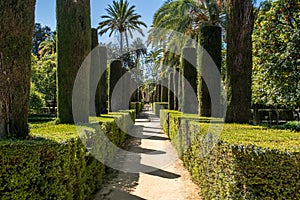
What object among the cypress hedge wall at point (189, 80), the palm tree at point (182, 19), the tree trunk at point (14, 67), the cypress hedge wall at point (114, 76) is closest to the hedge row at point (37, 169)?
the tree trunk at point (14, 67)

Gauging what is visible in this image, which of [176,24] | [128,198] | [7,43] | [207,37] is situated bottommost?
[128,198]

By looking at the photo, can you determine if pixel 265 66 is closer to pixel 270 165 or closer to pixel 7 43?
pixel 270 165

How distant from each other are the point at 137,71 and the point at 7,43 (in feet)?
161

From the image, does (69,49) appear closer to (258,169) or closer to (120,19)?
(258,169)

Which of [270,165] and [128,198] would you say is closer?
[270,165]

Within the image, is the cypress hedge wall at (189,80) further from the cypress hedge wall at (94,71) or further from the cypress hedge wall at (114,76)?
the cypress hedge wall at (114,76)

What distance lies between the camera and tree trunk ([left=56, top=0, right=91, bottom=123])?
7.13 m

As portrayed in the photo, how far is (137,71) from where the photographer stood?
2078 inches

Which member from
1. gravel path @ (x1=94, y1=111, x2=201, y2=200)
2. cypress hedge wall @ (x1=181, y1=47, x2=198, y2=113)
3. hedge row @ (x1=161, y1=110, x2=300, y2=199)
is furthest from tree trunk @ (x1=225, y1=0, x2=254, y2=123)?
cypress hedge wall @ (x1=181, y1=47, x2=198, y2=113)

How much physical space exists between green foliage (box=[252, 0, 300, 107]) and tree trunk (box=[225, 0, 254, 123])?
104 inches

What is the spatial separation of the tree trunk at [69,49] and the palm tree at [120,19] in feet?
116

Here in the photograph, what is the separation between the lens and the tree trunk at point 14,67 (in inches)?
148

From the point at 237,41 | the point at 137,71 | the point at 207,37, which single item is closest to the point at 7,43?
the point at 237,41

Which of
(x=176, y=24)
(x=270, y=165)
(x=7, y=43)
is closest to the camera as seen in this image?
(x=270, y=165)
